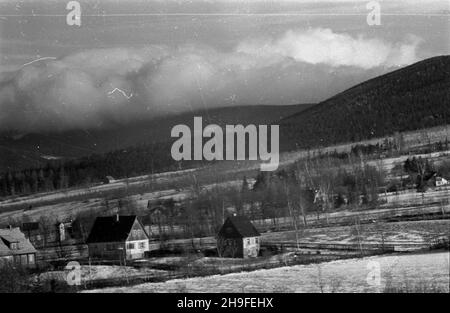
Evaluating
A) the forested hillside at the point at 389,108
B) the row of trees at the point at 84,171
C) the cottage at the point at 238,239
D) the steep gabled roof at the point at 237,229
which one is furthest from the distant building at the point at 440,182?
the forested hillside at the point at 389,108

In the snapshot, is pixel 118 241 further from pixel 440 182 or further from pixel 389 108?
pixel 389 108

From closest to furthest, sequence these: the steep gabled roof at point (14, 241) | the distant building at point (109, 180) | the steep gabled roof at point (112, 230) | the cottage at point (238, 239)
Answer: the cottage at point (238, 239) → the steep gabled roof at point (112, 230) → the steep gabled roof at point (14, 241) → the distant building at point (109, 180)

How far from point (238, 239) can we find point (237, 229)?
0.65 meters

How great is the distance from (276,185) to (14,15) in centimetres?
2264

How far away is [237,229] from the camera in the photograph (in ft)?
105

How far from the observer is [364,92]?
3408 inches

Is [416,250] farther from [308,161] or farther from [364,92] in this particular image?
[364,92]

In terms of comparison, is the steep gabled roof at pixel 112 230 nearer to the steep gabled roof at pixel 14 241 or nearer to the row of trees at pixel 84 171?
the steep gabled roof at pixel 14 241

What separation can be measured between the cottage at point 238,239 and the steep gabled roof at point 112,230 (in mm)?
4550

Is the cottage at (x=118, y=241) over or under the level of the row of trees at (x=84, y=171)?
under

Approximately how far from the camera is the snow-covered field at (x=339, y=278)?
20594mm

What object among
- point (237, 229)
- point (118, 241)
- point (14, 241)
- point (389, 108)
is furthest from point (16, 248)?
point (389, 108)

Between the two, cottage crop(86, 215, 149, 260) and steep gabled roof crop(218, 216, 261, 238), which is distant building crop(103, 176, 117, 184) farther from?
steep gabled roof crop(218, 216, 261, 238)
